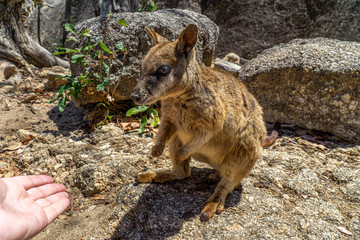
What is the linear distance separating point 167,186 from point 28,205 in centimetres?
133

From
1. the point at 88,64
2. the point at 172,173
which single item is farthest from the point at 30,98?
the point at 172,173

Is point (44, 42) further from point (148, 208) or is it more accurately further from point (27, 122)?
point (148, 208)

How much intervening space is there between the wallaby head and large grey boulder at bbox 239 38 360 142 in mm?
2268

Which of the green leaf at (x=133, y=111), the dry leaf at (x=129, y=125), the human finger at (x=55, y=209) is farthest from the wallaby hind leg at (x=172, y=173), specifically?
the dry leaf at (x=129, y=125)

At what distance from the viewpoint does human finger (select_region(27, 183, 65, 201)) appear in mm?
2302

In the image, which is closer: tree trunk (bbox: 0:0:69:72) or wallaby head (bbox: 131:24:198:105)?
wallaby head (bbox: 131:24:198:105)

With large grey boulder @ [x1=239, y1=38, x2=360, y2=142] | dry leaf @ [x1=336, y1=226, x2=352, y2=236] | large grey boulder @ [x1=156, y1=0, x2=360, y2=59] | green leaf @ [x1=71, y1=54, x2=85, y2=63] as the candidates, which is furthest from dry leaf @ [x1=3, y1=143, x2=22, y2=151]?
large grey boulder @ [x1=156, y1=0, x2=360, y2=59]

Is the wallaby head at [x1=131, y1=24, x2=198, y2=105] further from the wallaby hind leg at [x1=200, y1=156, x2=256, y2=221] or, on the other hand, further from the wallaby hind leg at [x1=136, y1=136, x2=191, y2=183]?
the wallaby hind leg at [x1=200, y1=156, x2=256, y2=221]

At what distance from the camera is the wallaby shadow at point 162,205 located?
2240 millimetres

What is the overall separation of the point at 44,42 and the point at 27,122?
8505mm

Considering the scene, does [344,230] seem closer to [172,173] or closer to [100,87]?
[172,173]

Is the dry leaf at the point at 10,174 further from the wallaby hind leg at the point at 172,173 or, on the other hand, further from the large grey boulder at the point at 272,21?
the large grey boulder at the point at 272,21

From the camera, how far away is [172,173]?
278cm

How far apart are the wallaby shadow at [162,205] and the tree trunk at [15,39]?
522cm
